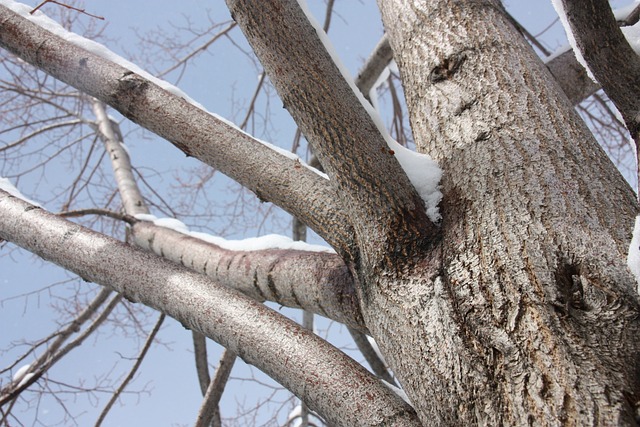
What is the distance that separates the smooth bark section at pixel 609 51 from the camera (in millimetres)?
769

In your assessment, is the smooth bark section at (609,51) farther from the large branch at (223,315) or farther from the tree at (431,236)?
the large branch at (223,315)

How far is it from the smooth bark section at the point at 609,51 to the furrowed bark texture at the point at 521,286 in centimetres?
13

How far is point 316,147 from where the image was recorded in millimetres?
854

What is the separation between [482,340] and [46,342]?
2.23 metres

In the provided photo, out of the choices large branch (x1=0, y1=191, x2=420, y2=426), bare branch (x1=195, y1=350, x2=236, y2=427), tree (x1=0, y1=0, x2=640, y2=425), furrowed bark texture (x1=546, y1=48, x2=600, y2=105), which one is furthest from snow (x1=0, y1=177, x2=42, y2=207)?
furrowed bark texture (x1=546, y1=48, x2=600, y2=105)

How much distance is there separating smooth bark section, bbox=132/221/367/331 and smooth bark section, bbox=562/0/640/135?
23.4 inches

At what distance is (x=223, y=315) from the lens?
1059 mm

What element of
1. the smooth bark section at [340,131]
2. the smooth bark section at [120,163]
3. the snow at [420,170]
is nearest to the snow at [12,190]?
the smooth bark section at [120,163]

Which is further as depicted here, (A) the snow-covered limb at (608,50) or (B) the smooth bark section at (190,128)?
(B) the smooth bark section at (190,128)

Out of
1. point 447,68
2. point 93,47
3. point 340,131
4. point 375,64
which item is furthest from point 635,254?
point 375,64

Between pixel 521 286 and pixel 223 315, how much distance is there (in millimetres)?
638

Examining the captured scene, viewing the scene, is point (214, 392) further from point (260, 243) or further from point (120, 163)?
point (120, 163)

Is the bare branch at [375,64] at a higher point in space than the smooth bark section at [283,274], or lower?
higher

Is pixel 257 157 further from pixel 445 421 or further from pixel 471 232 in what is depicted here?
pixel 445 421
